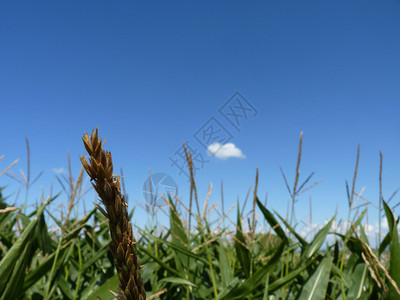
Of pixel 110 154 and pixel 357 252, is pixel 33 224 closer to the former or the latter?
pixel 110 154

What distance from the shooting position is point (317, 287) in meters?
1.56

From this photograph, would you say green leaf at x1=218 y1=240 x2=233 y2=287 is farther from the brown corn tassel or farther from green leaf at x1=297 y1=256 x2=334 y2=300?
the brown corn tassel

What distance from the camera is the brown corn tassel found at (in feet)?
0.98

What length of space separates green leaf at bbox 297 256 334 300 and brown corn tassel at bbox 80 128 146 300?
4.80 ft

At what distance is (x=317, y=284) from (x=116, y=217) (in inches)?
59.6

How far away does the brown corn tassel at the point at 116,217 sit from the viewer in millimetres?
299

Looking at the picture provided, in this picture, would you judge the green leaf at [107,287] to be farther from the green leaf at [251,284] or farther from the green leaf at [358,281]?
the green leaf at [358,281]

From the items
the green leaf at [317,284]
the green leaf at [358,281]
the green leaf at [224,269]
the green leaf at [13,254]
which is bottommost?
the green leaf at [358,281]

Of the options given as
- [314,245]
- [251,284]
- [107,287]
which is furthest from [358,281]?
[107,287]

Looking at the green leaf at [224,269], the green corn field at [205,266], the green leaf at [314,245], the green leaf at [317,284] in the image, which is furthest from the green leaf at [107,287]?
the green leaf at [314,245]

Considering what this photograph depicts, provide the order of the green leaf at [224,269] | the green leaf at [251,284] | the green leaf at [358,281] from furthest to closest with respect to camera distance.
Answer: the green leaf at [224,269] < the green leaf at [358,281] < the green leaf at [251,284]

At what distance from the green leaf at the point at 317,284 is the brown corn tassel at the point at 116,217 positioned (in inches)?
57.6

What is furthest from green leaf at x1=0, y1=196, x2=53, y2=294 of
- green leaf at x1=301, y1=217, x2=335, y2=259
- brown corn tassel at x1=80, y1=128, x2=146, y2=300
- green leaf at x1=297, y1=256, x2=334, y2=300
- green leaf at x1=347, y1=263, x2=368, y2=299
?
green leaf at x1=347, y1=263, x2=368, y2=299

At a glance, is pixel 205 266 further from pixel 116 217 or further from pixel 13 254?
pixel 116 217
